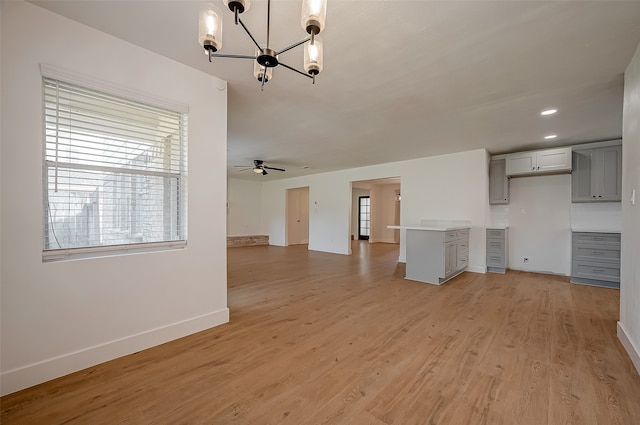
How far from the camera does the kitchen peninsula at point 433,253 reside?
4383 millimetres

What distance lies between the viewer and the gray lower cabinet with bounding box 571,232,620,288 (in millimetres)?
4262

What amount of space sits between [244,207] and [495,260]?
799cm

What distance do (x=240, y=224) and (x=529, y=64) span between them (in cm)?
912

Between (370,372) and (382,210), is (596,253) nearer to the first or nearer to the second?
(370,372)

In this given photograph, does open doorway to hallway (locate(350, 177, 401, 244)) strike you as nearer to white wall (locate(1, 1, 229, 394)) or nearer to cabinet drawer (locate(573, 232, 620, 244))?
cabinet drawer (locate(573, 232, 620, 244))

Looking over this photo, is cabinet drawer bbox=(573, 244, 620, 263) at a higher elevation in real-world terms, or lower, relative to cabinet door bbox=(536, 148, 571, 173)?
lower

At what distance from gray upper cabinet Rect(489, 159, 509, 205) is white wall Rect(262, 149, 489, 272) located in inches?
12.3

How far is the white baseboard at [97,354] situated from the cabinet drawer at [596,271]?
577 centimetres

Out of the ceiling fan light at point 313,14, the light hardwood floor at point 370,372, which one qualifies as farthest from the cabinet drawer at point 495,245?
the ceiling fan light at point 313,14

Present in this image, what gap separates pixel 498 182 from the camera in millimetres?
5531

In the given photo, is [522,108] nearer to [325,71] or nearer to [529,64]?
[529,64]

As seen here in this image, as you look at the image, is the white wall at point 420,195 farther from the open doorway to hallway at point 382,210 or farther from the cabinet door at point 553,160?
the open doorway to hallway at point 382,210

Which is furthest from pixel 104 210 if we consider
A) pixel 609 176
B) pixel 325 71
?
pixel 609 176

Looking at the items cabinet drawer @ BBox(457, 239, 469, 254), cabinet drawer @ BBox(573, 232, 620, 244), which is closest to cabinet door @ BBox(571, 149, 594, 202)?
cabinet drawer @ BBox(573, 232, 620, 244)
